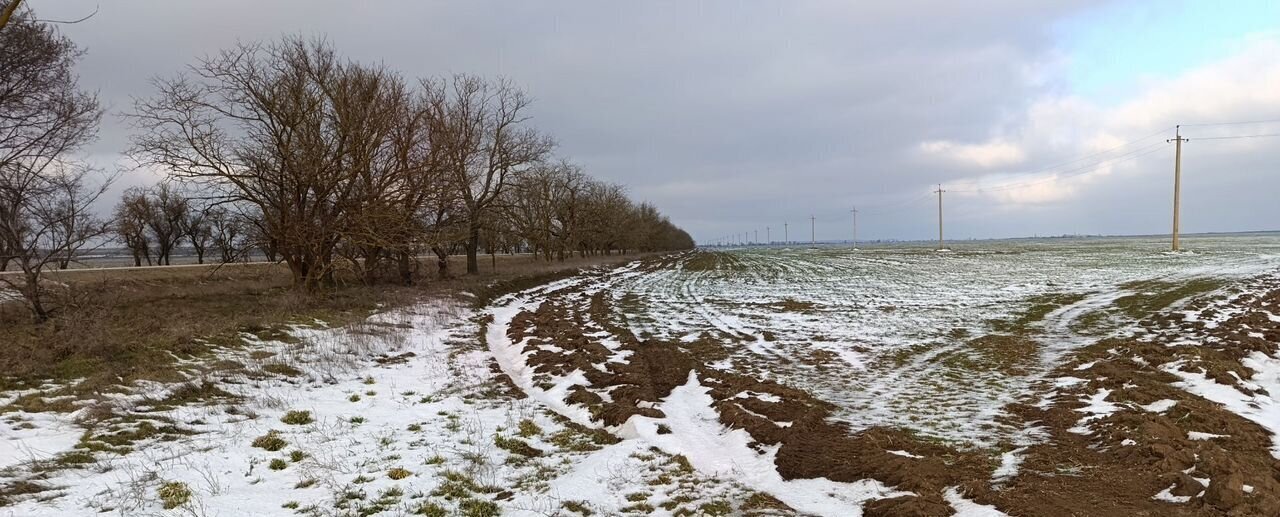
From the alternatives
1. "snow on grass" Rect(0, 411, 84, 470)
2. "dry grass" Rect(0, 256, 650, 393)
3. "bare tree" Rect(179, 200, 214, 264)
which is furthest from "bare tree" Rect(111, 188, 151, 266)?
"snow on grass" Rect(0, 411, 84, 470)

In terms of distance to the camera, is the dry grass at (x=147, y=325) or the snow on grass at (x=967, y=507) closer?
the snow on grass at (x=967, y=507)

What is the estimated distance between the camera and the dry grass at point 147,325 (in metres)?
8.71

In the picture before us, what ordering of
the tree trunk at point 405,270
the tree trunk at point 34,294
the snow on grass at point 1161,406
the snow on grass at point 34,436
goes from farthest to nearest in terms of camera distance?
the tree trunk at point 405,270
the tree trunk at point 34,294
the snow on grass at point 1161,406
the snow on grass at point 34,436

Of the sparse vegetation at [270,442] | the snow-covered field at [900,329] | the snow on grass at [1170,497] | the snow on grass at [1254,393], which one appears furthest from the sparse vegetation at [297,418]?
the snow on grass at [1254,393]

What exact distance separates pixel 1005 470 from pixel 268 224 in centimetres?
2061

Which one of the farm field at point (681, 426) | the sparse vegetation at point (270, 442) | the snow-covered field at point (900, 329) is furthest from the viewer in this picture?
the snow-covered field at point (900, 329)

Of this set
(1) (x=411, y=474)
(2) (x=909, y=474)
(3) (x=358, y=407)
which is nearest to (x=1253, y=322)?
(2) (x=909, y=474)

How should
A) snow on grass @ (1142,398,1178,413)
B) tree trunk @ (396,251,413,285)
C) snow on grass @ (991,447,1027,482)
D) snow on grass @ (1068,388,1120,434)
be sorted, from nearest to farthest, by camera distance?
1. snow on grass @ (991,447,1027,482)
2. snow on grass @ (1068,388,1120,434)
3. snow on grass @ (1142,398,1178,413)
4. tree trunk @ (396,251,413,285)

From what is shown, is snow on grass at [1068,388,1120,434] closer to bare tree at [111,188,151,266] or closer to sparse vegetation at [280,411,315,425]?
sparse vegetation at [280,411,315,425]

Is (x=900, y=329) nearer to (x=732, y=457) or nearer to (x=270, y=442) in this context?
(x=732, y=457)

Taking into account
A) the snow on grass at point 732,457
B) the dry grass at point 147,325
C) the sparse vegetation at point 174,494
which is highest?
the dry grass at point 147,325

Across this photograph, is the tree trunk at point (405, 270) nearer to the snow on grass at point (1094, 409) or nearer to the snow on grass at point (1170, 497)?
the snow on grass at point (1094, 409)

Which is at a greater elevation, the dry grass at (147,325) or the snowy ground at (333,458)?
the dry grass at (147,325)

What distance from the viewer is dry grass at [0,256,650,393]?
8.71 m
